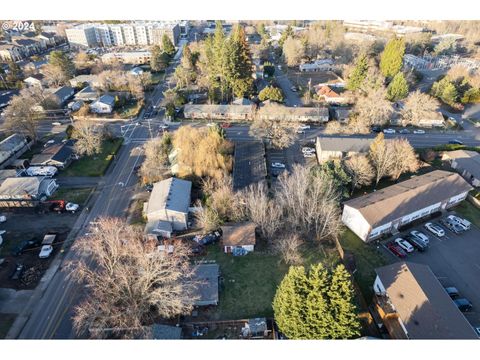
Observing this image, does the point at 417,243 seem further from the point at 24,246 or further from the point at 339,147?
the point at 24,246

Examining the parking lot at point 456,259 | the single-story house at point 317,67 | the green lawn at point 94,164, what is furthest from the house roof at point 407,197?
the single-story house at point 317,67

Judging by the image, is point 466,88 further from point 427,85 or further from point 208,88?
point 208,88

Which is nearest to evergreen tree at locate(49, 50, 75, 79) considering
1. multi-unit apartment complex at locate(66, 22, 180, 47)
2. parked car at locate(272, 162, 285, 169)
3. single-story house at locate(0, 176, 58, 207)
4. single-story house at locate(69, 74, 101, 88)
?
single-story house at locate(69, 74, 101, 88)

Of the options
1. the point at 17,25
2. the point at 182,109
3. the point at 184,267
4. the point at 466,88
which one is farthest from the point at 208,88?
the point at 17,25

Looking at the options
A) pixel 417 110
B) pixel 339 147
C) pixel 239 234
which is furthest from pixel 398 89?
pixel 239 234

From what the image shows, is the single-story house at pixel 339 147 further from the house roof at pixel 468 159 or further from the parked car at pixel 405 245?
the parked car at pixel 405 245
